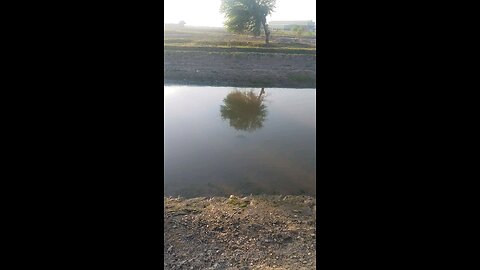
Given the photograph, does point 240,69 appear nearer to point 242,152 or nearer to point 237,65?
point 237,65

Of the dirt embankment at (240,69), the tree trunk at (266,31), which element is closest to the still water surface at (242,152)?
the dirt embankment at (240,69)

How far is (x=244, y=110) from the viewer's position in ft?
34.7

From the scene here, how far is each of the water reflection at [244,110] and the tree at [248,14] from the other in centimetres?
1098

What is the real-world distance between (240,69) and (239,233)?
11.5 metres

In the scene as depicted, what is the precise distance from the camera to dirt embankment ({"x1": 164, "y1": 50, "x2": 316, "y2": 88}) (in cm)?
1350

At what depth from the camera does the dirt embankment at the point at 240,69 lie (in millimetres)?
13500

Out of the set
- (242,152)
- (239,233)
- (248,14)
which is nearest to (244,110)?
(242,152)

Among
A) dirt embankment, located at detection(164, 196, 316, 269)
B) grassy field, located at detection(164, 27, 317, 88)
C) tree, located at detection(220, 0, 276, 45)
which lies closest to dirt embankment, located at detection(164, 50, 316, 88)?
grassy field, located at detection(164, 27, 317, 88)

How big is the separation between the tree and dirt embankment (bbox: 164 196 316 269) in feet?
62.1

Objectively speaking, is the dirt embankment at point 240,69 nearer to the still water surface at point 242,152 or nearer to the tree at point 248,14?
the still water surface at point 242,152
